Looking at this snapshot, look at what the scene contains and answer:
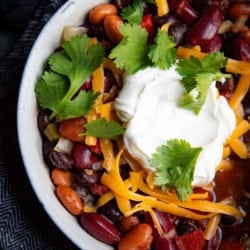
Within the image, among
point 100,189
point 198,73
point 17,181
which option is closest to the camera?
point 198,73

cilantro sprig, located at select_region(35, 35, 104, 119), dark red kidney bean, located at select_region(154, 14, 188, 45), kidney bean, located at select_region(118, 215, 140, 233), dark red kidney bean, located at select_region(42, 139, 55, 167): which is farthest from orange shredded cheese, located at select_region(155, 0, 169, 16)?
kidney bean, located at select_region(118, 215, 140, 233)

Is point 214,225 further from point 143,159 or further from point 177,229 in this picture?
point 143,159

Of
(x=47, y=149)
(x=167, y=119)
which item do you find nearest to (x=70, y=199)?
(x=47, y=149)

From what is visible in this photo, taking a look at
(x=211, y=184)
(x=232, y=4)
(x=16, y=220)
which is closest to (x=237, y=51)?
(x=232, y=4)

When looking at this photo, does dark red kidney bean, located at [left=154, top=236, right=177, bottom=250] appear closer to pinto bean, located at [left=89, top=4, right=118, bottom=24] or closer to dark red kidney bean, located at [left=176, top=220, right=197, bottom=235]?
dark red kidney bean, located at [left=176, top=220, right=197, bottom=235]

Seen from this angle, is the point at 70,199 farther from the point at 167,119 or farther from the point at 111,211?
the point at 167,119

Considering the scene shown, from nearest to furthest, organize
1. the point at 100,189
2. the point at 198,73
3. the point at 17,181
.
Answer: the point at 198,73, the point at 100,189, the point at 17,181
